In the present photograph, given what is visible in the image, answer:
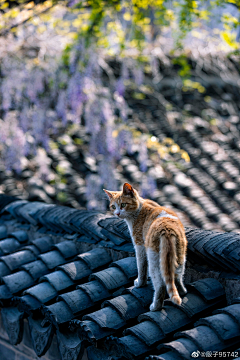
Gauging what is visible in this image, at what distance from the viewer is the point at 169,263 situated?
168cm

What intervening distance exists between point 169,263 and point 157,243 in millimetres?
124

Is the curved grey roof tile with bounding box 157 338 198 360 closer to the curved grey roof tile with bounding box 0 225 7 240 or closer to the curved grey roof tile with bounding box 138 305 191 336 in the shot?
the curved grey roof tile with bounding box 138 305 191 336

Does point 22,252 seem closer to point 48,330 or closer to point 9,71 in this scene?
point 48,330

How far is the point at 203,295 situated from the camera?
188 cm

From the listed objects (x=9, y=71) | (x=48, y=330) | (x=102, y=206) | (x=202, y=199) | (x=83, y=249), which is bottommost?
(x=202, y=199)

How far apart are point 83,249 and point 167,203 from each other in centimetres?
178

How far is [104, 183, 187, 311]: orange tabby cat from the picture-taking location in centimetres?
169

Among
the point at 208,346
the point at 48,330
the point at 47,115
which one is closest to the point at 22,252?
the point at 48,330

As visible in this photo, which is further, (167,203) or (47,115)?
(47,115)

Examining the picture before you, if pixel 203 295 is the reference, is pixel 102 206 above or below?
below

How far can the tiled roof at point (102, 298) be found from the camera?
1645 millimetres

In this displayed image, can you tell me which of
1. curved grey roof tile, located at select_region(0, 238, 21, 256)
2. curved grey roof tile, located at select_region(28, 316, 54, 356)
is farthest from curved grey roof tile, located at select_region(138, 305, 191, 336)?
curved grey roof tile, located at select_region(0, 238, 21, 256)

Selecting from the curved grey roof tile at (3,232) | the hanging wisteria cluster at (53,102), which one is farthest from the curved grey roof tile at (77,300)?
the hanging wisteria cluster at (53,102)

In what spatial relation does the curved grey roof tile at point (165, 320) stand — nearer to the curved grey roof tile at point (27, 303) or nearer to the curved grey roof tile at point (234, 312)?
the curved grey roof tile at point (234, 312)
